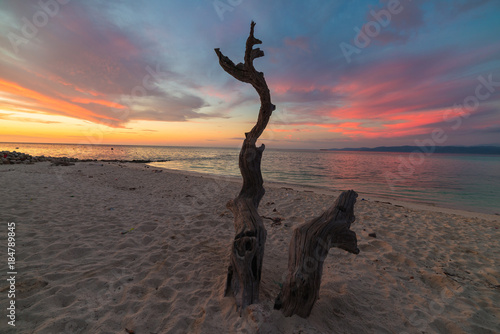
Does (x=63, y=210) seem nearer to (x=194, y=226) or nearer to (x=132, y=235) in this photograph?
(x=132, y=235)

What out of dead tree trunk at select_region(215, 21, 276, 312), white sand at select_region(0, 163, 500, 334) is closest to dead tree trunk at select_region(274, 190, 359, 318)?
white sand at select_region(0, 163, 500, 334)

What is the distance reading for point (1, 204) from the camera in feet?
19.9

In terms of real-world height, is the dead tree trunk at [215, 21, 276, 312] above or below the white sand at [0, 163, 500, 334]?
above

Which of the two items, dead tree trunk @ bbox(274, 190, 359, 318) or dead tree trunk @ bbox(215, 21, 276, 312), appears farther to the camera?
dead tree trunk @ bbox(215, 21, 276, 312)

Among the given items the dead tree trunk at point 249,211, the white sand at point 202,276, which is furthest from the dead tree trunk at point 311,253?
the dead tree trunk at point 249,211

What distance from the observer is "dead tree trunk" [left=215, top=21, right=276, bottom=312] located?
2.85m

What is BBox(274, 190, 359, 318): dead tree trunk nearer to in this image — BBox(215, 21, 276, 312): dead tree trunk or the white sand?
the white sand

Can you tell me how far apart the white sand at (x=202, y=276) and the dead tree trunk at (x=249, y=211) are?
0.86 feet

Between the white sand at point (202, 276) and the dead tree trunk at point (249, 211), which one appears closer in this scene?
the white sand at point (202, 276)

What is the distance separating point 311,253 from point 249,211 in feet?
4.16

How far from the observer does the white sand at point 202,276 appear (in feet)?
8.47

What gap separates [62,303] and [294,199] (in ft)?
29.6

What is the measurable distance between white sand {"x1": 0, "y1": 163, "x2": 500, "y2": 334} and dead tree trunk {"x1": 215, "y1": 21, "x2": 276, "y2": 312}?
0.26m

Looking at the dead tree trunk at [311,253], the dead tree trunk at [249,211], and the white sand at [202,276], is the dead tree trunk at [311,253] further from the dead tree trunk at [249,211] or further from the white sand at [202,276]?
the dead tree trunk at [249,211]
